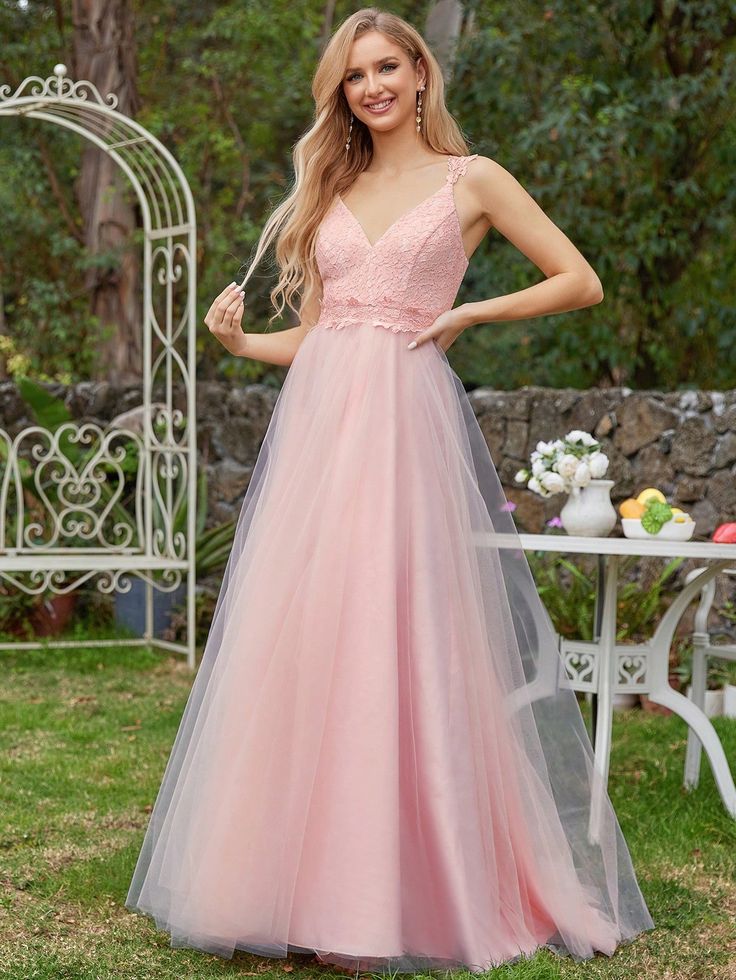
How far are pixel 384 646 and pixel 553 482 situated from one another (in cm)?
173

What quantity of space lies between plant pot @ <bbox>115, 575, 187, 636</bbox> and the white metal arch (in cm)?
7

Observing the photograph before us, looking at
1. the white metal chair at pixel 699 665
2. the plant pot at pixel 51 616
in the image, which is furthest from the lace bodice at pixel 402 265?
the plant pot at pixel 51 616

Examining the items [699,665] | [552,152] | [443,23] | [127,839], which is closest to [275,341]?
[127,839]

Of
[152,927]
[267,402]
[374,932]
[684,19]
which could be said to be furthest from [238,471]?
[374,932]

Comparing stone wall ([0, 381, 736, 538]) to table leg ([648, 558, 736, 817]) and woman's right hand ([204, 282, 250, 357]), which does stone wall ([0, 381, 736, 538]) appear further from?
woman's right hand ([204, 282, 250, 357])

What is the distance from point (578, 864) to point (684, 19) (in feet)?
22.1

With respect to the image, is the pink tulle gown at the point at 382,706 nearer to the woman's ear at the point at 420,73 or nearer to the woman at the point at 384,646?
the woman at the point at 384,646

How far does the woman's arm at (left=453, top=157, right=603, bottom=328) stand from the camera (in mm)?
2795

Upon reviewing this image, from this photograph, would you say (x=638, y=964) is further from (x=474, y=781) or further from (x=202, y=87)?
(x=202, y=87)

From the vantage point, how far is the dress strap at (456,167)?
283cm

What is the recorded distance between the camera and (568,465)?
417 centimetres

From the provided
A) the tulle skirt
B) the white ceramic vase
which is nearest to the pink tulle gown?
the tulle skirt

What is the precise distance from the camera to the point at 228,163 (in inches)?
436

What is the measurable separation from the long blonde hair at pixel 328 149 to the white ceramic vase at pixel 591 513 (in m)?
1.43
